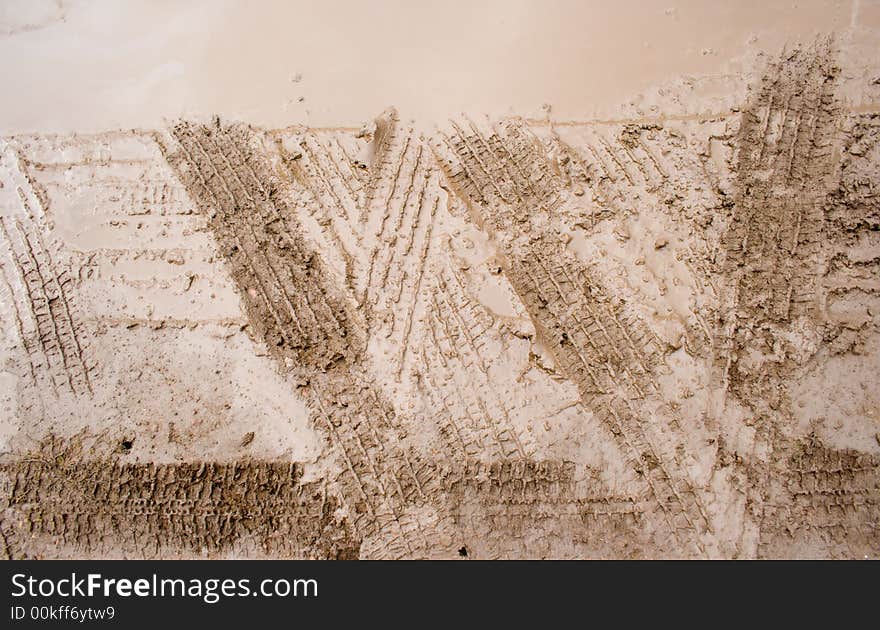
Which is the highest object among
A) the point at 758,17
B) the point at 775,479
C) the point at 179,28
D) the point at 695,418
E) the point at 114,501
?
the point at 179,28

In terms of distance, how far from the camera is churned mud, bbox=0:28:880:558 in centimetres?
303

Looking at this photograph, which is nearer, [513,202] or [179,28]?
[513,202]

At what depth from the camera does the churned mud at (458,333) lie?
3.03 m

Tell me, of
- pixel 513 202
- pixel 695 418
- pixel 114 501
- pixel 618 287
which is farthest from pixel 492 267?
pixel 114 501

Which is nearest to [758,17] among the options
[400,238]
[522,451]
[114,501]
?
[400,238]

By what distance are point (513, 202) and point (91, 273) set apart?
2.40 m

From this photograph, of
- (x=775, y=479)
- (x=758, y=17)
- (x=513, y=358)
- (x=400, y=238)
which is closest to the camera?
(x=775, y=479)

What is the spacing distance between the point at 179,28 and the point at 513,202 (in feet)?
8.07

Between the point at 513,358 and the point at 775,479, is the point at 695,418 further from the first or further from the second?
the point at 513,358

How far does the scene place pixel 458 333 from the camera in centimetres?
326

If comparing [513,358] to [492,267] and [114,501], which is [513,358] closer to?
[492,267]

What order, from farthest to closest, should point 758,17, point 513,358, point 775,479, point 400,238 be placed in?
point 758,17 → point 400,238 → point 513,358 → point 775,479

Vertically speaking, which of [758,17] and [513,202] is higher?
[758,17]

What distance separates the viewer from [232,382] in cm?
324
